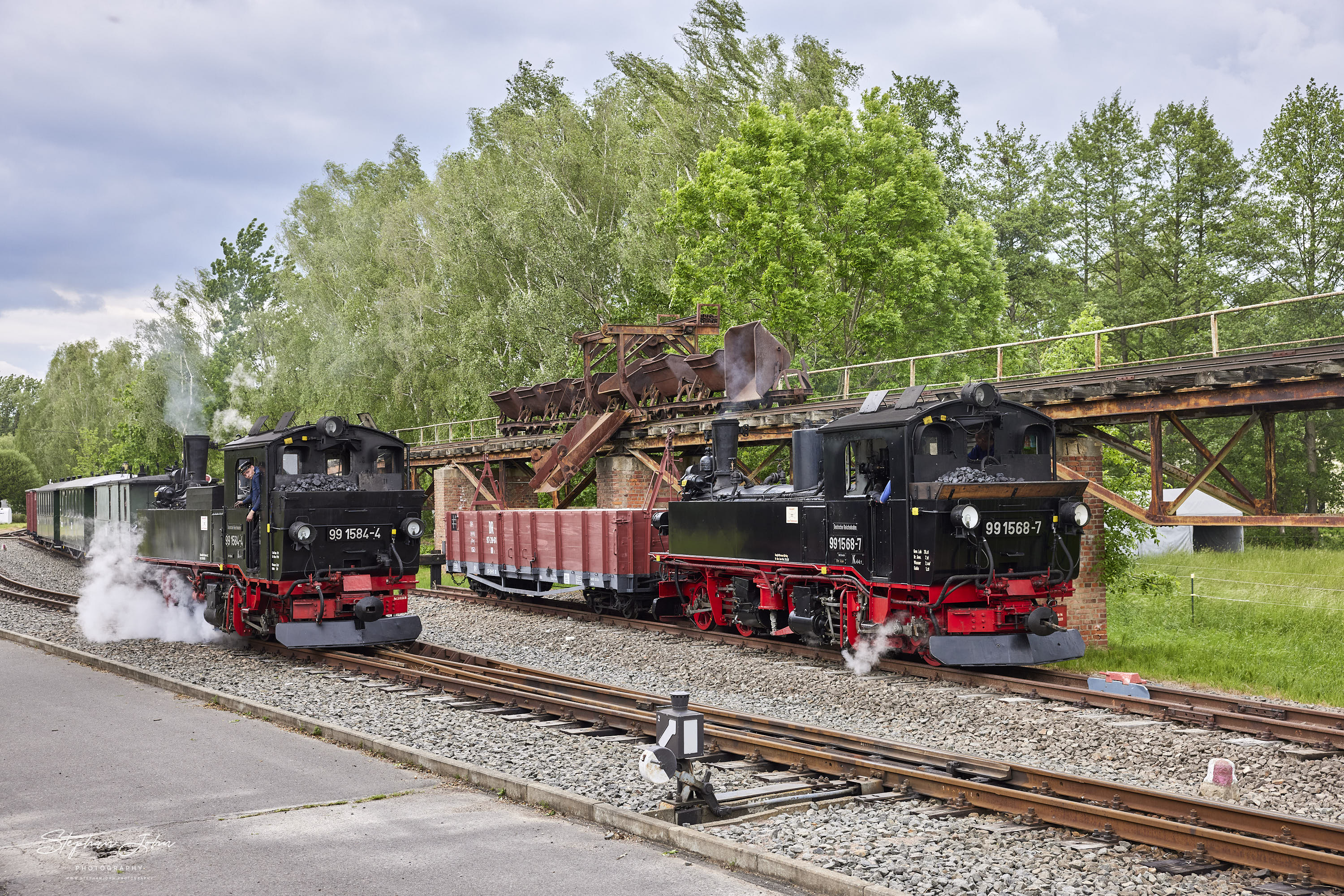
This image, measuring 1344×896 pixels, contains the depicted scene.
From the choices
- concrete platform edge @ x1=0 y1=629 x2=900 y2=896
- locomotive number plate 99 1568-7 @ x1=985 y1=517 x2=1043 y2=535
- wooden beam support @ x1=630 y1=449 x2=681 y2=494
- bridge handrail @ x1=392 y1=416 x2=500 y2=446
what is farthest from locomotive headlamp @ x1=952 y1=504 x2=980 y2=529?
bridge handrail @ x1=392 y1=416 x2=500 y2=446

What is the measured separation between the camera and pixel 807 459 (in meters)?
14.0

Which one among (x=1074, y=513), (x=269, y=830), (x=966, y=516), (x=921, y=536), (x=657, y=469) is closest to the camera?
(x=269, y=830)

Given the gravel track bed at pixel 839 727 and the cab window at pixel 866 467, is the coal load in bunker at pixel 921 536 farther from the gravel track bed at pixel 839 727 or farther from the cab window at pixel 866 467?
→ the gravel track bed at pixel 839 727

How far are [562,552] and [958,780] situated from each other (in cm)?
1297

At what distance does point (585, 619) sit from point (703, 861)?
12.7 m

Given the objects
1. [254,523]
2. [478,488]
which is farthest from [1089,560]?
[478,488]

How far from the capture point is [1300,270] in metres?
38.7

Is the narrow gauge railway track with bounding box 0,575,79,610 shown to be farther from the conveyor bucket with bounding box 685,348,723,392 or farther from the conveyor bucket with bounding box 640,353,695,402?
the conveyor bucket with bounding box 685,348,723,392

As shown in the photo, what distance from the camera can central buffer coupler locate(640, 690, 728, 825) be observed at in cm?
686

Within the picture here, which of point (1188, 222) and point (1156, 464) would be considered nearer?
point (1156, 464)

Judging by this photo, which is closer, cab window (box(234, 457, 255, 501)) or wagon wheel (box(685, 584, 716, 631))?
cab window (box(234, 457, 255, 501))

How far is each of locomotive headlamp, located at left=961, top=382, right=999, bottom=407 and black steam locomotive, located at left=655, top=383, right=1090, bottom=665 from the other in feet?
0.06

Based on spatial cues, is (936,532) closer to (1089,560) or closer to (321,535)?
(1089,560)

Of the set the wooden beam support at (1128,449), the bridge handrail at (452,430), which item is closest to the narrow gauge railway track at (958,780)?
the wooden beam support at (1128,449)
